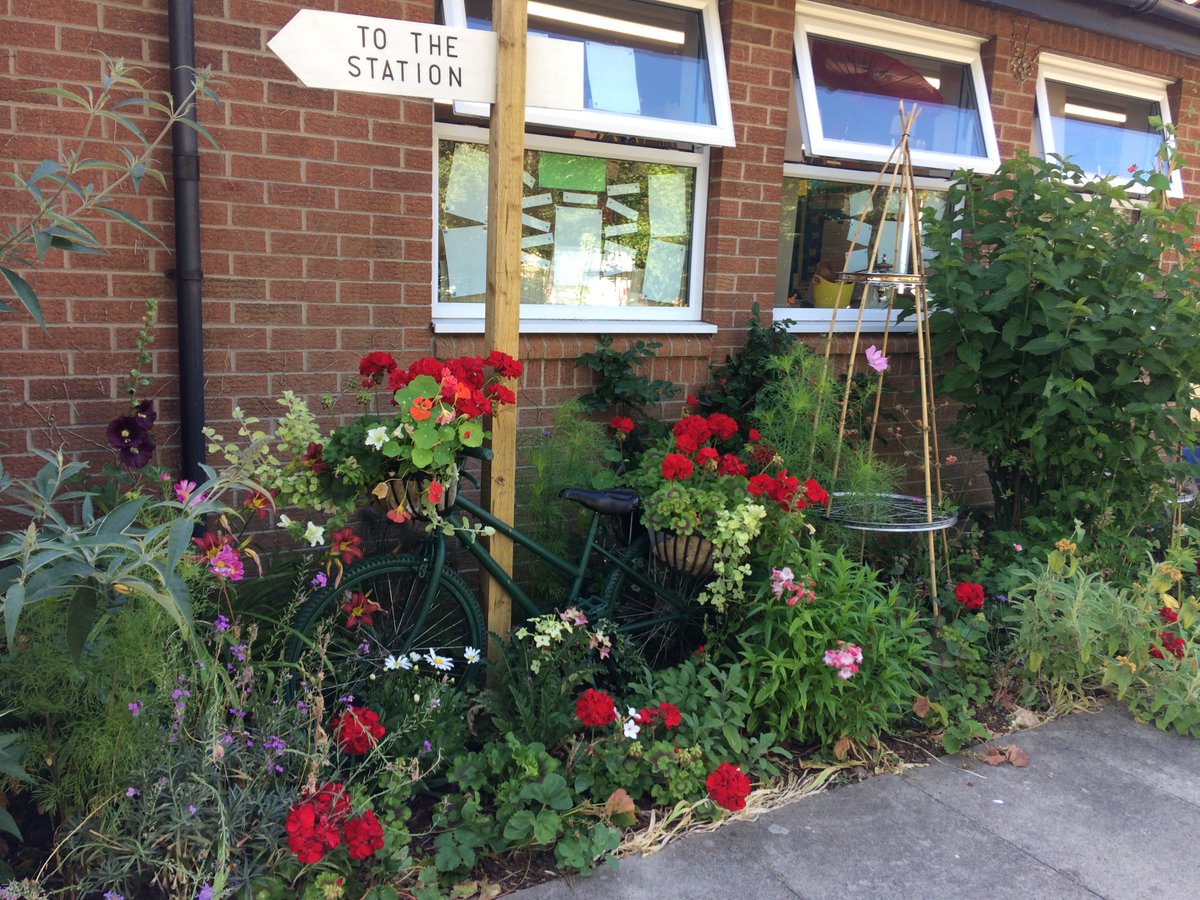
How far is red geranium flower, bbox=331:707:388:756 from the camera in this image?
8.50 feet

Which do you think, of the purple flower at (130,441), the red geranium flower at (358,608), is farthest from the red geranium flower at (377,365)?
the purple flower at (130,441)

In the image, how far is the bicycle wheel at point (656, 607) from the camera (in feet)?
11.8

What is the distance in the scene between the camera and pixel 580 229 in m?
4.50

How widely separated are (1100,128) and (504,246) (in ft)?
16.9

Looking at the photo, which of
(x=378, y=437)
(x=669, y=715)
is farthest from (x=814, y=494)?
(x=378, y=437)

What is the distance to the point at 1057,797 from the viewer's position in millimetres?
3172

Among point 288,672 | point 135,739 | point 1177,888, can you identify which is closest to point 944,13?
point 1177,888

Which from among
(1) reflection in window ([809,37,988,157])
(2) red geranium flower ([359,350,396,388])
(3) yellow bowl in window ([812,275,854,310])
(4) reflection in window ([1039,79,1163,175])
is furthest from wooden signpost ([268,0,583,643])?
(4) reflection in window ([1039,79,1163,175])

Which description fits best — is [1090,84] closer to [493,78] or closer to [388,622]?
[493,78]

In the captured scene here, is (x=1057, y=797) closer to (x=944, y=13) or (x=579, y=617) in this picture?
(x=579, y=617)

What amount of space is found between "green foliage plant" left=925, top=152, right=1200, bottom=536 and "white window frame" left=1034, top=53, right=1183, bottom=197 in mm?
1236

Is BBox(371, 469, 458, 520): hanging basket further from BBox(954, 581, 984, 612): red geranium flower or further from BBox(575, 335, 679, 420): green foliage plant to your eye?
BBox(954, 581, 984, 612): red geranium flower

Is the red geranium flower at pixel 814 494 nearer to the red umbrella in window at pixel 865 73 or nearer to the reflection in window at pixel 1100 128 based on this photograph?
the red umbrella in window at pixel 865 73

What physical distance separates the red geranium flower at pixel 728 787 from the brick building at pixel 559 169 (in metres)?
1.93
